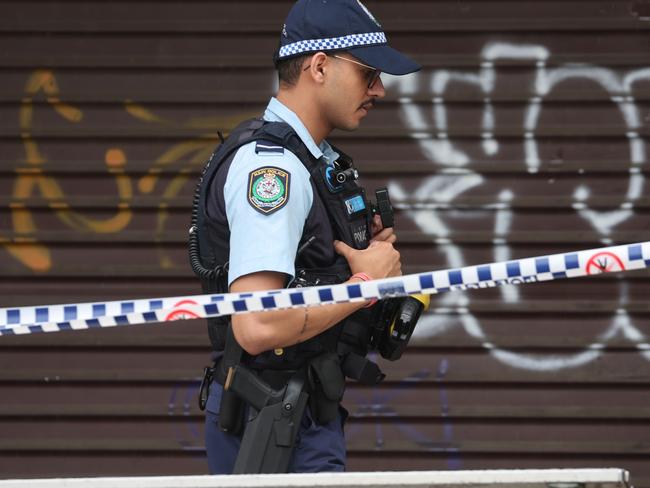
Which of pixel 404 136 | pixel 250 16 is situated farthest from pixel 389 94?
pixel 250 16

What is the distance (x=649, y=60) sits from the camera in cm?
534

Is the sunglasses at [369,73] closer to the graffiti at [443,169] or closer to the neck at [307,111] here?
the neck at [307,111]

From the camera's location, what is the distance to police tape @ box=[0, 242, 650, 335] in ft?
9.45

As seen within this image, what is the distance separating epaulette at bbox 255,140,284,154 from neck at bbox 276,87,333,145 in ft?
0.70

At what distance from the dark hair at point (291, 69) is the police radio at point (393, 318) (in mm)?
398

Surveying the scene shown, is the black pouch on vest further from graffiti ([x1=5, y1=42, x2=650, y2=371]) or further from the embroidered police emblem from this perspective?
graffiti ([x1=5, y1=42, x2=650, y2=371])

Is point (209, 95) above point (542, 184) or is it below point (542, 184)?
above

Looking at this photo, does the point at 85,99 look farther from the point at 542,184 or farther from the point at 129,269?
the point at 542,184

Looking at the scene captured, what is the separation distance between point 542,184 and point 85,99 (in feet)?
6.97

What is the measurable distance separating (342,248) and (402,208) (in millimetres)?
2357

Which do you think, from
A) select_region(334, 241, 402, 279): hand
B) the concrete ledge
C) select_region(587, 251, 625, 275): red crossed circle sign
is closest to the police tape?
select_region(587, 251, 625, 275): red crossed circle sign

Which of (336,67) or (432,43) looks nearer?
(336,67)

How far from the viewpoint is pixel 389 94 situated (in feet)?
17.8

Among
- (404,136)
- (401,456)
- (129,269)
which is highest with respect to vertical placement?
(404,136)
